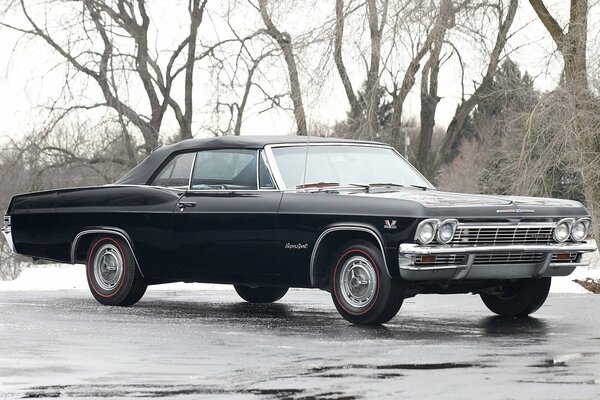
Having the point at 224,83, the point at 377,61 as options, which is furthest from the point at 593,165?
the point at 224,83

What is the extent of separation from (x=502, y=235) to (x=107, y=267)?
4307 millimetres

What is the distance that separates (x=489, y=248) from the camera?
11.2 meters

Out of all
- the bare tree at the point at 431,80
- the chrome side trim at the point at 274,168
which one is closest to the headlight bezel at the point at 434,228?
the chrome side trim at the point at 274,168

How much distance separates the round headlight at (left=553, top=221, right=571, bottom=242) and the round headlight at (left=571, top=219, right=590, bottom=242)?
0.06 metres

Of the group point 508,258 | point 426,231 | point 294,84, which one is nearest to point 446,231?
point 426,231

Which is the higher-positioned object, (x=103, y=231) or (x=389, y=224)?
(x=389, y=224)

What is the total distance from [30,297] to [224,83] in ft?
59.7

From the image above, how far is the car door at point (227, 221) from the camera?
12047mm

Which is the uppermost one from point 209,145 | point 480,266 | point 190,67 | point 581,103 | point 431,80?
point 190,67

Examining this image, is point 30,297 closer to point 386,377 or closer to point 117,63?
point 386,377

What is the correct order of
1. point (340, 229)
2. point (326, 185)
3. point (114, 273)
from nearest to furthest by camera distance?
point (340, 229)
point (326, 185)
point (114, 273)

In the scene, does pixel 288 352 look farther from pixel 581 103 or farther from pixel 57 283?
pixel 581 103

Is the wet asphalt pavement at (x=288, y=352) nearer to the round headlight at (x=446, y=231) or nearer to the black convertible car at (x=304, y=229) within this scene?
the black convertible car at (x=304, y=229)

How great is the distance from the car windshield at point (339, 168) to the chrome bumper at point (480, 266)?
1533 millimetres
